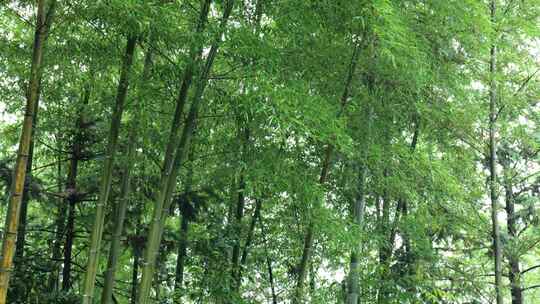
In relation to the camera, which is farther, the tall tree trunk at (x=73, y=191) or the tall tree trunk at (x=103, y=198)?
the tall tree trunk at (x=73, y=191)

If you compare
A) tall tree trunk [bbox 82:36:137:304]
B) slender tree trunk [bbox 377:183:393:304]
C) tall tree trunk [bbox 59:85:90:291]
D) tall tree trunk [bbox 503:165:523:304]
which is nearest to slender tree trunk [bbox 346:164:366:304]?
slender tree trunk [bbox 377:183:393:304]

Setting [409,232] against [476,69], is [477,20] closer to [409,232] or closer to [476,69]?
[476,69]

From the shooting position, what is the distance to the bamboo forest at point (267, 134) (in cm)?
362

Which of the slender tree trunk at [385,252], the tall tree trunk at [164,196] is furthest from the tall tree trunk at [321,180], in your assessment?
the tall tree trunk at [164,196]

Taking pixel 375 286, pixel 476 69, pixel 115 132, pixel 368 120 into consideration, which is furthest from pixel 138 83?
pixel 476 69

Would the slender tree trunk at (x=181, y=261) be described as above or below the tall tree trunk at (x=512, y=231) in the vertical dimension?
below

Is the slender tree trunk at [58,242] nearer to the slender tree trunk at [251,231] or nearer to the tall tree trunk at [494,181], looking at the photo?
the slender tree trunk at [251,231]

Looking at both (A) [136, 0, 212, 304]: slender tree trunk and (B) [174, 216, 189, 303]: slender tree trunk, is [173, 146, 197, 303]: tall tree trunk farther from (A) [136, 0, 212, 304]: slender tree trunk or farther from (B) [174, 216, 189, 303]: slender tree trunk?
(A) [136, 0, 212, 304]: slender tree trunk

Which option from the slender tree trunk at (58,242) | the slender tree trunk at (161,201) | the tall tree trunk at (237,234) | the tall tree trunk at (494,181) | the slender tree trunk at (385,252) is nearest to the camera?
the slender tree trunk at (161,201)

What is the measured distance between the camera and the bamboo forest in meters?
3.62

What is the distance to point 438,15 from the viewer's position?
14.8 feet

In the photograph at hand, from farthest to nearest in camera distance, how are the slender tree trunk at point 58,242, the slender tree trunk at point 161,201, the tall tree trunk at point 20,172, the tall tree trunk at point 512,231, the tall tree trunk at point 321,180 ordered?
the tall tree trunk at point 512,231, the slender tree trunk at point 58,242, the tall tree trunk at point 321,180, the slender tree trunk at point 161,201, the tall tree trunk at point 20,172

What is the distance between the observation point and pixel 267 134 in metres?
4.88

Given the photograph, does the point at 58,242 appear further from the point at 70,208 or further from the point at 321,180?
the point at 321,180
